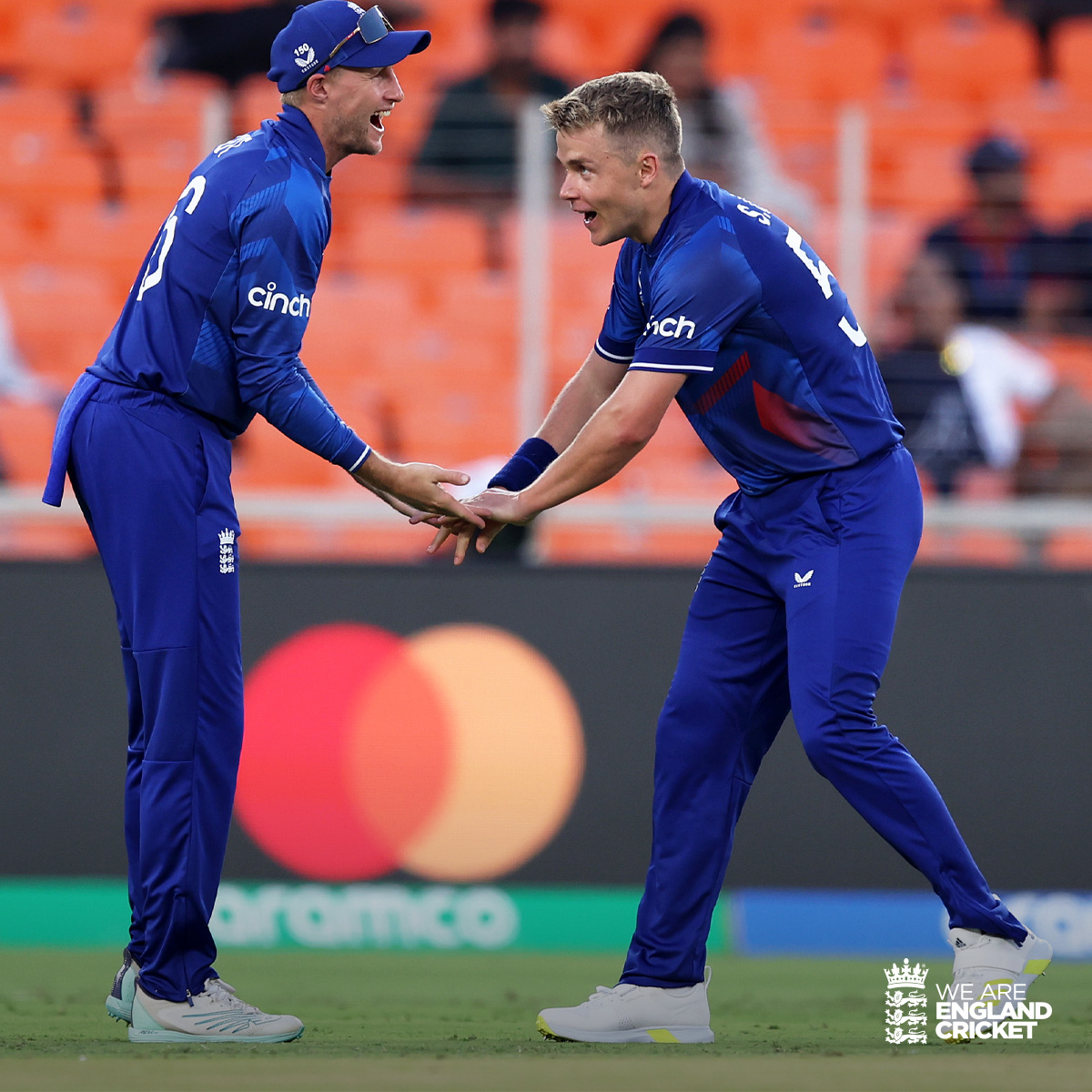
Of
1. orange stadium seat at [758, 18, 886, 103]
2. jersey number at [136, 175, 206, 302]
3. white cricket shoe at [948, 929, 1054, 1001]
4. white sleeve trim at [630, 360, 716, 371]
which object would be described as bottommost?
white cricket shoe at [948, 929, 1054, 1001]

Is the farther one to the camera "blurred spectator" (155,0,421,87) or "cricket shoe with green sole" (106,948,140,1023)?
"blurred spectator" (155,0,421,87)

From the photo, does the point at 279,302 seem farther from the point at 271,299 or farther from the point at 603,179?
the point at 603,179

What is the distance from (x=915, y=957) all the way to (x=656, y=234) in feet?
9.94

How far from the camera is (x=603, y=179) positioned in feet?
12.6

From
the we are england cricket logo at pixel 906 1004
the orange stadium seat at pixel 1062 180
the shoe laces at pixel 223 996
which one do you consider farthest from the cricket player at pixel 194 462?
the orange stadium seat at pixel 1062 180

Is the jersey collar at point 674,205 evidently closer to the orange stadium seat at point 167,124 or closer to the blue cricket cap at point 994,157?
the orange stadium seat at point 167,124

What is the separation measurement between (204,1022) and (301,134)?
2.08 m

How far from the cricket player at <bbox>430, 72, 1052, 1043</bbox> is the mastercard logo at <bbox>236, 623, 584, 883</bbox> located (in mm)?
1954

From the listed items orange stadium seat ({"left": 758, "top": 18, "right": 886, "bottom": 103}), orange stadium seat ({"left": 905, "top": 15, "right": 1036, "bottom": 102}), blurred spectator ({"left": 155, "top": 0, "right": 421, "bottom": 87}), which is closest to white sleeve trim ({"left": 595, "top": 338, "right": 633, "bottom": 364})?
blurred spectator ({"left": 155, "top": 0, "right": 421, "bottom": 87})

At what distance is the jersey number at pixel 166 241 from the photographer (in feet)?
12.4

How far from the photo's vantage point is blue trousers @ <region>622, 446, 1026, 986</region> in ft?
12.2

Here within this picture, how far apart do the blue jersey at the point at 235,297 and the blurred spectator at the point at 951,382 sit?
335 cm

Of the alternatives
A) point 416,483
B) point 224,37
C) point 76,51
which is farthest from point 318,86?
point 76,51

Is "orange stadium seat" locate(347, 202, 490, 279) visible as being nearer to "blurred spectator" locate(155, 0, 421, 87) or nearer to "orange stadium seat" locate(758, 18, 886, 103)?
"blurred spectator" locate(155, 0, 421, 87)
